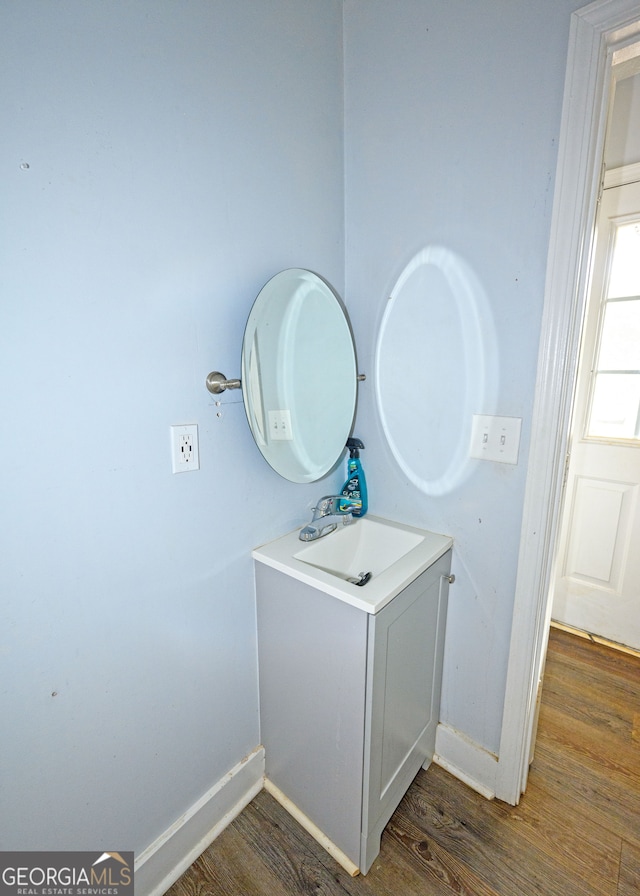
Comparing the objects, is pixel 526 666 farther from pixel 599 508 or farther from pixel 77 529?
pixel 77 529

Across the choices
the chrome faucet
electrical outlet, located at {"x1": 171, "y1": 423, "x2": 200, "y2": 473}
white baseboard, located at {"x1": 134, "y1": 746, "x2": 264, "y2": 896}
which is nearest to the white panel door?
the chrome faucet

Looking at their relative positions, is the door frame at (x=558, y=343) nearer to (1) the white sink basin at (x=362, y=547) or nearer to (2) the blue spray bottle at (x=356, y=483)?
(1) the white sink basin at (x=362, y=547)

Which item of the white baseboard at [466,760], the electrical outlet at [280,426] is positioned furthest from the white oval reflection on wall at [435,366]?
the white baseboard at [466,760]

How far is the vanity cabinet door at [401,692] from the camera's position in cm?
100

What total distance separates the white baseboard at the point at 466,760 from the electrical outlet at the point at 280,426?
44.8 inches

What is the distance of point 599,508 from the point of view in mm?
1937

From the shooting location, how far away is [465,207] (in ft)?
3.71

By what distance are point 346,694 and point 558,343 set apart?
40.7 inches

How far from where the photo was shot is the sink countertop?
0.95 meters

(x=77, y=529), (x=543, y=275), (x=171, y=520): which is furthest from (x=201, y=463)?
(x=543, y=275)

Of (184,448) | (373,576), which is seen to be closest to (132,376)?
(184,448)

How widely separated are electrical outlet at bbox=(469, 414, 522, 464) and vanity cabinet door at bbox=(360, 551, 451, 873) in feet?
1.12

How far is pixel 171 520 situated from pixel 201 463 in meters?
0.16

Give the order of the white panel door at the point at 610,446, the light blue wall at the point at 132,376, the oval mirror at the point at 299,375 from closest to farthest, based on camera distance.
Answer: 1. the light blue wall at the point at 132,376
2. the oval mirror at the point at 299,375
3. the white panel door at the point at 610,446
